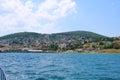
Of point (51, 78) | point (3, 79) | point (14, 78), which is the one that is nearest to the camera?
point (3, 79)

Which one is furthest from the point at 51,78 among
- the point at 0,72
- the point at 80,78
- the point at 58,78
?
the point at 0,72

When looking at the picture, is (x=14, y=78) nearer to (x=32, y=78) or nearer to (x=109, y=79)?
(x=32, y=78)

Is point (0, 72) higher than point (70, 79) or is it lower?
higher

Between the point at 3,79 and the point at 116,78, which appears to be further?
the point at 116,78

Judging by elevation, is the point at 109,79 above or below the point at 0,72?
below

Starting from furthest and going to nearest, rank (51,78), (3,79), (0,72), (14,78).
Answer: (51,78), (14,78), (0,72), (3,79)

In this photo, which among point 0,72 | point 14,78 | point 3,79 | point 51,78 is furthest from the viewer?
point 51,78

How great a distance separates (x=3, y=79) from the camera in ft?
64.1

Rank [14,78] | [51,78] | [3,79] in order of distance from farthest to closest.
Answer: [51,78] < [14,78] < [3,79]

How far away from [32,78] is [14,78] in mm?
2764

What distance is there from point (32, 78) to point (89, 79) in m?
7.67

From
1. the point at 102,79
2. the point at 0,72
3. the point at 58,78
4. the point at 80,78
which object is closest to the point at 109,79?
the point at 102,79

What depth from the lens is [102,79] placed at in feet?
154

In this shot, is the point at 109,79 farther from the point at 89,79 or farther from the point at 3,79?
the point at 3,79
